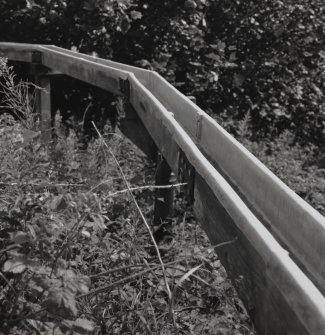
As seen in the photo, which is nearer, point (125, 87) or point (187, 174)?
point (187, 174)

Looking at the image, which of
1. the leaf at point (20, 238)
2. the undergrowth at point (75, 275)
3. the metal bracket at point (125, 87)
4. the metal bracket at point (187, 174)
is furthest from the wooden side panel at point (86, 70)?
the leaf at point (20, 238)

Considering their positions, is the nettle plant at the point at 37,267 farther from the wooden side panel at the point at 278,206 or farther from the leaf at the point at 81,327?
the wooden side panel at the point at 278,206

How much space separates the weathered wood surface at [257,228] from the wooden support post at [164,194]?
0.57 metres

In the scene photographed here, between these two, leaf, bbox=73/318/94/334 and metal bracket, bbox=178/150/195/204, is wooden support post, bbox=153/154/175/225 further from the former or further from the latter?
leaf, bbox=73/318/94/334

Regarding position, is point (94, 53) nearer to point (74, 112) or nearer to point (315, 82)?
point (74, 112)

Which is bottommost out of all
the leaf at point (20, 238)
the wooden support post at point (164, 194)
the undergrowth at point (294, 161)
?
the undergrowth at point (294, 161)

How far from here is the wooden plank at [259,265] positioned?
1.33m

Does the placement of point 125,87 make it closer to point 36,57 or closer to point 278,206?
point 36,57

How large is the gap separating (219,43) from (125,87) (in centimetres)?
342

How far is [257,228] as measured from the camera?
5.40ft

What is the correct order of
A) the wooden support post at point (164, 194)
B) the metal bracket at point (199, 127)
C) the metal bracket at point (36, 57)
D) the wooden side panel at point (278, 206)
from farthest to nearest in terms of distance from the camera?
the metal bracket at point (36, 57), the wooden support post at point (164, 194), the metal bracket at point (199, 127), the wooden side panel at point (278, 206)

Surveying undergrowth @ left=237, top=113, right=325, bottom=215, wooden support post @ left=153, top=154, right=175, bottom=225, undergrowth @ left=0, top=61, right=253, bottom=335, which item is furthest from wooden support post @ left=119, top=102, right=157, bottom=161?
undergrowth @ left=237, top=113, right=325, bottom=215

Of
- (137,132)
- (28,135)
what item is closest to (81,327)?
(28,135)

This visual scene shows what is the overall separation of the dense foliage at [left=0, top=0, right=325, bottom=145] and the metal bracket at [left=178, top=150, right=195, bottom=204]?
3992mm
